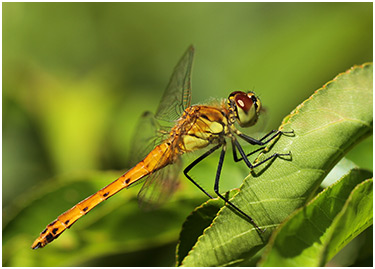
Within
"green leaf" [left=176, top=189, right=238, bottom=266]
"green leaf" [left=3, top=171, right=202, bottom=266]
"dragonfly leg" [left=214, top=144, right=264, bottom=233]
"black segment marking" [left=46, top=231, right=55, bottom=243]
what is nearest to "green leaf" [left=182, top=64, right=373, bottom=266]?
"dragonfly leg" [left=214, top=144, right=264, bottom=233]

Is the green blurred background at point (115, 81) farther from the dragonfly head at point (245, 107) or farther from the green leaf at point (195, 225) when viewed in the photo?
the green leaf at point (195, 225)

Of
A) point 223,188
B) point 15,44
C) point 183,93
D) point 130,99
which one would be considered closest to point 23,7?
point 15,44

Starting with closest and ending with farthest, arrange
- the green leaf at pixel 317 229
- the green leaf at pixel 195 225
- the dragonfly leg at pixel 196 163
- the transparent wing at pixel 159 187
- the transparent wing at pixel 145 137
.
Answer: the green leaf at pixel 317 229
the green leaf at pixel 195 225
the transparent wing at pixel 159 187
the dragonfly leg at pixel 196 163
the transparent wing at pixel 145 137

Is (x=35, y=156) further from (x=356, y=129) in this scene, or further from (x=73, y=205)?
(x=356, y=129)

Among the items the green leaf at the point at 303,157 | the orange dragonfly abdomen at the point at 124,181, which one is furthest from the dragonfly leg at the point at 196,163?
the green leaf at the point at 303,157

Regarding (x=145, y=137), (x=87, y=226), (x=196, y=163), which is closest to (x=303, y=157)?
(x=196, y=163)

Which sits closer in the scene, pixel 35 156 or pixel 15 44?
pixel 35 156

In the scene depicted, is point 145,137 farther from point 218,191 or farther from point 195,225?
point 195,225
